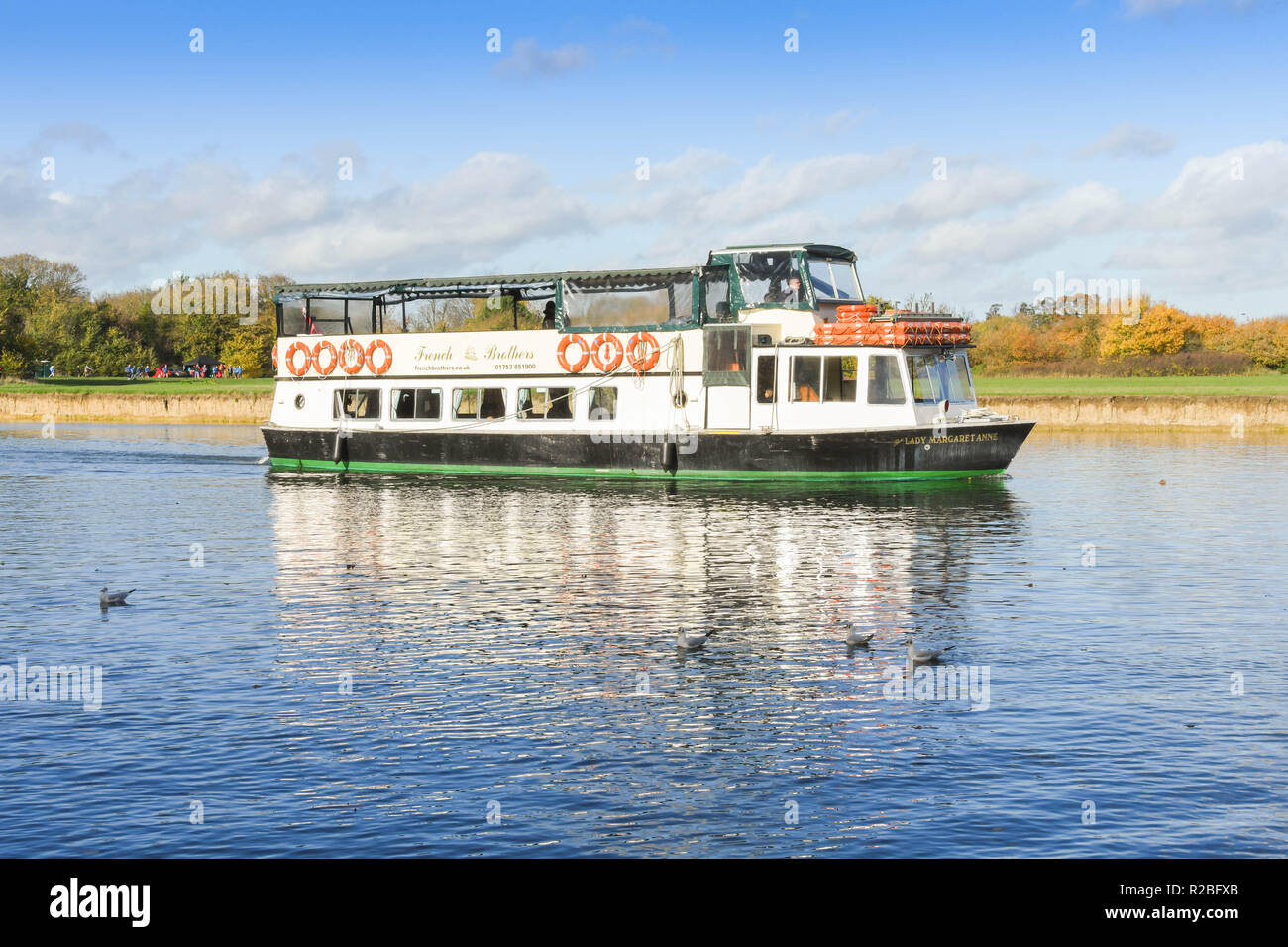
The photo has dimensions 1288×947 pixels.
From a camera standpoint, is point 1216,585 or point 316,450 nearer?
point 1216,585

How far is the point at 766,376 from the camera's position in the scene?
1705 inches

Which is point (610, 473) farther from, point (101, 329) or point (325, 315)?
point (101, 329)

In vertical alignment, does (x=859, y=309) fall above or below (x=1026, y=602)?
above

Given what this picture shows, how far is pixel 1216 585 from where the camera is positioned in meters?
25.4

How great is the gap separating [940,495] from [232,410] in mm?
69218

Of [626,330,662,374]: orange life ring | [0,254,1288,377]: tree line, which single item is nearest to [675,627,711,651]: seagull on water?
[626,330,662,374]: orange life ring

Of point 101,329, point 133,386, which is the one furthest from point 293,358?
point 101,329

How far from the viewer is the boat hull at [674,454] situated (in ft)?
137

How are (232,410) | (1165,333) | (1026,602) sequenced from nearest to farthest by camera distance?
(1026,602)
(232,410)
(1165,333)

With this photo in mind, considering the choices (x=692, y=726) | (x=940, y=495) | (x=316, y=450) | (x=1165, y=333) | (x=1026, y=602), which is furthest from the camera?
(x=1165, y=333)

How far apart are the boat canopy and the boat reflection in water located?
803cm

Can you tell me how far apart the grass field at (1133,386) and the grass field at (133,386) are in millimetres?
56347
